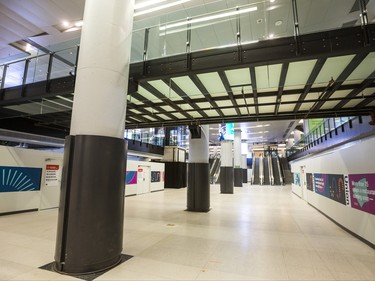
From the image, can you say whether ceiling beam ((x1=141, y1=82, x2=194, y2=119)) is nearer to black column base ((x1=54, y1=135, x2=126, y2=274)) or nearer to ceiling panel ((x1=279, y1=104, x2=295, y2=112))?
black column base ((x1=54, y1=135, x2=126, y2=274))

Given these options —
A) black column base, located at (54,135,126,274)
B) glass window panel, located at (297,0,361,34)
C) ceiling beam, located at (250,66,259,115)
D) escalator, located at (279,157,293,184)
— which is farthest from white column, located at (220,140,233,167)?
escalator, located at (279,157,293,184)

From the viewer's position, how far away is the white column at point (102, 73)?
3311 millimetres

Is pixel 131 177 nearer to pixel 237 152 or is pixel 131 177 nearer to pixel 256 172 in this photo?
pixel 237 152

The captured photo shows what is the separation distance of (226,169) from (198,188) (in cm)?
778

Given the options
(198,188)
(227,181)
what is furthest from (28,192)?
(227,181)

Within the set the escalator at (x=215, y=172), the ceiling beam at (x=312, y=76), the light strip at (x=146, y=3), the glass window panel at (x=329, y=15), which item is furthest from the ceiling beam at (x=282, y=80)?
the escalator at (x=215, y=172)

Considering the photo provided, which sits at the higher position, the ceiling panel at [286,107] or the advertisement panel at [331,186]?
the ceiling panel at [286,107]

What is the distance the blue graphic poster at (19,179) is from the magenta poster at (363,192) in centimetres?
983

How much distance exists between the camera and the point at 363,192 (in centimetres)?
464

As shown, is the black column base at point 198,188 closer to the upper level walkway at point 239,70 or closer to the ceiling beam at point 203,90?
the upper level walkway at point 239,70

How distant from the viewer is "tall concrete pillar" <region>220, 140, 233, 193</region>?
51.1 feet

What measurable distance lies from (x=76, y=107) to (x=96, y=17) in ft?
4.94

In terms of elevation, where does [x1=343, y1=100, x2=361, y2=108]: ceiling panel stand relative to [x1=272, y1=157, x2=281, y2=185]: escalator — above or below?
above

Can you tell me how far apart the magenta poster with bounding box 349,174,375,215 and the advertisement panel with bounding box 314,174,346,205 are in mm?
623
